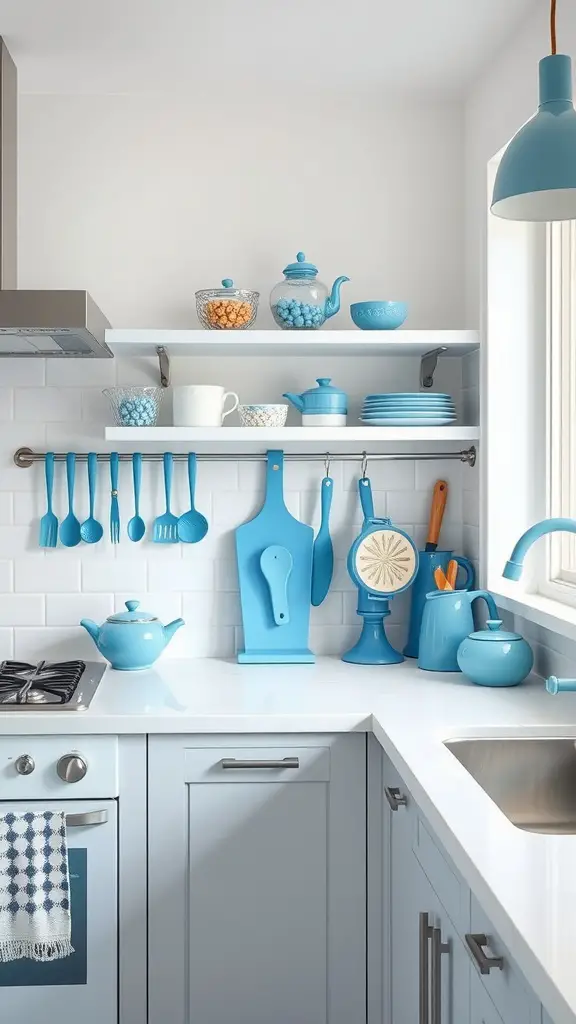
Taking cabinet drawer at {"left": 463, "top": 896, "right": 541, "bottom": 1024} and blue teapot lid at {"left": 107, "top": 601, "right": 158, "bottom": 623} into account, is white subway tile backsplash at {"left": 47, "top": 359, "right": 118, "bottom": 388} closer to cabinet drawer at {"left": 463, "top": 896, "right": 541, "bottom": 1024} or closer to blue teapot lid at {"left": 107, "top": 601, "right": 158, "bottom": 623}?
blue teapot lid at {"left": 107, "top": 601, "right": 158, "bottom": 623}

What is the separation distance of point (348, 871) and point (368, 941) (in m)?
0.16

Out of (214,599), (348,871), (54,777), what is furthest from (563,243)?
(54,777)

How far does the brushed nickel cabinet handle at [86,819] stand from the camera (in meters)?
2.24

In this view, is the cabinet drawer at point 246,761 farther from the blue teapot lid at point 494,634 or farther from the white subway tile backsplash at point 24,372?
the white subway tile backsplash at point 24,372

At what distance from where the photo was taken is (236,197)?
9.38 ft

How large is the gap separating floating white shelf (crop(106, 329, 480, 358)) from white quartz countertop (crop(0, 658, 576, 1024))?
2.74ft

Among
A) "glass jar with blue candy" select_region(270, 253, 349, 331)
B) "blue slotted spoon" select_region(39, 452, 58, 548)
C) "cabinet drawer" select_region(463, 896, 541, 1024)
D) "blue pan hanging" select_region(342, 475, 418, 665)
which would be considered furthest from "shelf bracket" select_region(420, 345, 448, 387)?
"cabinet drawer" select_region(463, 896, 541, 1024)

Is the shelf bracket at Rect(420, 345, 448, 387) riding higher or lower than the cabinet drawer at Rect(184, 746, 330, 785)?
higher

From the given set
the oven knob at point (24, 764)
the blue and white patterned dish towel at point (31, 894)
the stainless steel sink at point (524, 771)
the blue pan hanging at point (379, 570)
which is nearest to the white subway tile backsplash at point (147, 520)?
the blue pan hanging at point (379, 570)

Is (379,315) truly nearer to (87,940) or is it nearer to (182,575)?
(182,575)

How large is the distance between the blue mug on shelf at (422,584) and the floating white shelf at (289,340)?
1.85 feet

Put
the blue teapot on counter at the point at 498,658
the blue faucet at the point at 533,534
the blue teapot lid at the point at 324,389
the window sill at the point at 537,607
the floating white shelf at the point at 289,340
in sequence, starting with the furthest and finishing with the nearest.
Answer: the blue teapot lid at the point at 324,389 < the floating white shelf at the point at 289,340 < the blue teapot on counter at the point at 498,658 < the window sill at the point at 537,607 < the blue faucet at the point at 533,534

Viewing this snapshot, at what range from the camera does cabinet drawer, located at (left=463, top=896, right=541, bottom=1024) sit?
47.5 inches

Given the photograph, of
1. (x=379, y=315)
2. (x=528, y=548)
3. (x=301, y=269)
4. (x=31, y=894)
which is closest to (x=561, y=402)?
(x=379, y=315)
